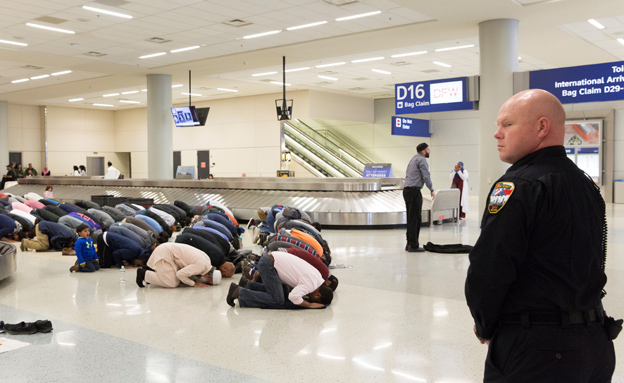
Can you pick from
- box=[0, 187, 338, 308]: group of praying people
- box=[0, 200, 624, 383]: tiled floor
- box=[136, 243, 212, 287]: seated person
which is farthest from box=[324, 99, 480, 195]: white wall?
box=[136, 243, 212, 287]: seated person

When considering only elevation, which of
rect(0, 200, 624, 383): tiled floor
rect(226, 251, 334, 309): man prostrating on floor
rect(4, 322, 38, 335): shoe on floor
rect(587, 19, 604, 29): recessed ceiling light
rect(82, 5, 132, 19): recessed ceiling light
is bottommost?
rect(0, 200, 624, 383): tiled floor

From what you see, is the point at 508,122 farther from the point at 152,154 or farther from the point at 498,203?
the point at 152,154

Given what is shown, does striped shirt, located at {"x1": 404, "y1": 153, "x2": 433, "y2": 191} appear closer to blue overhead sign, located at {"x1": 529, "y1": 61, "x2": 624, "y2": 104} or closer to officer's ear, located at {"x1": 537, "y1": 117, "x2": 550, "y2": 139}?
blue overhead sign, located at {"x1": 529, "y1": 61, "x2": 624, "y2": 104}

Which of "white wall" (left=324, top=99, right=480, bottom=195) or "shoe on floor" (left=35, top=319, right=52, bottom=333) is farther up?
"white wall" (left=324, top=99, right=480, bottom=195)

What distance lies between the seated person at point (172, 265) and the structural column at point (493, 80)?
26.6 ft

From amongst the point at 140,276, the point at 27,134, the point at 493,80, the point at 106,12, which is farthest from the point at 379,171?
the point at 27,134

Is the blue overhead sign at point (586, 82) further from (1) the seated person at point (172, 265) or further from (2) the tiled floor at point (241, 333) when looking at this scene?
A: (1) the seated person at point (172, 265)

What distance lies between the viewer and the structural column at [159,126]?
21438 mm

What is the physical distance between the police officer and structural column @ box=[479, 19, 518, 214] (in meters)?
11.8

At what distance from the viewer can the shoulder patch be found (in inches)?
77.7

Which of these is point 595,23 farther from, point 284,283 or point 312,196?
point 284,283

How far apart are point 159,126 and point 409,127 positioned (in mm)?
11457

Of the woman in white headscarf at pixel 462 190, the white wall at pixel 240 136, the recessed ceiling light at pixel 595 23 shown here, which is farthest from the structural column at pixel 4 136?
the recessed ceiling light at pixel 595 23

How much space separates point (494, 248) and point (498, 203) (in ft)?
0.51
